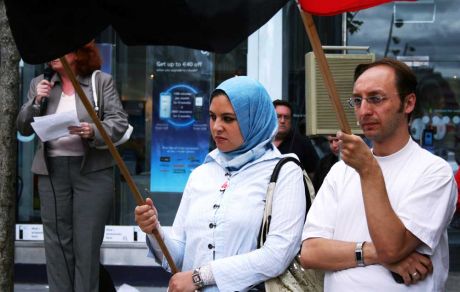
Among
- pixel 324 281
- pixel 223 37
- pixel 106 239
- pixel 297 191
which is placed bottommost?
pixel 106 239

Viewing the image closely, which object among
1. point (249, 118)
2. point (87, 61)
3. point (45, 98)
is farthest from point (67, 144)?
point (249, 118)

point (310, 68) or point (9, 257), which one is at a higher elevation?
point (310, 68)

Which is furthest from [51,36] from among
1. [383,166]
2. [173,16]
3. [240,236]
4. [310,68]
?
[310,68]

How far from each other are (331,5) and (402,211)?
78cm

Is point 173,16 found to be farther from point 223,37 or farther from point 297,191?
point 297,191

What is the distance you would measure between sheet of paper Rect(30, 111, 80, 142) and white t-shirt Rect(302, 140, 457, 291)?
280 cm

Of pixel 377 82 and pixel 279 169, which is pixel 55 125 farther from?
pixel 377 82

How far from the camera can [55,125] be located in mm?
5609

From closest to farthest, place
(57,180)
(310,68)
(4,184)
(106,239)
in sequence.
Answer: (4,184) < (57,180) < (310,68) < (106,239)

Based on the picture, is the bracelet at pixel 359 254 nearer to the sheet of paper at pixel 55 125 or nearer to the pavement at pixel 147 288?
the sheet of paper at pixel 55 125

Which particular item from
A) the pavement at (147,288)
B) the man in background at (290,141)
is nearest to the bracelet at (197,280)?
the man in background at (290,141)

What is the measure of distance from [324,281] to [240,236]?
0.46 metres

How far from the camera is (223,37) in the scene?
3271 millimetres

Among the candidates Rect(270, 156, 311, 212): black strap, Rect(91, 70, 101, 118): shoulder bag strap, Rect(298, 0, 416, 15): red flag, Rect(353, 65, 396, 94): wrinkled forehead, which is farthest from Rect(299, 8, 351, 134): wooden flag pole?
Rect(91, 70, 101, 118): shoulder bag strap
